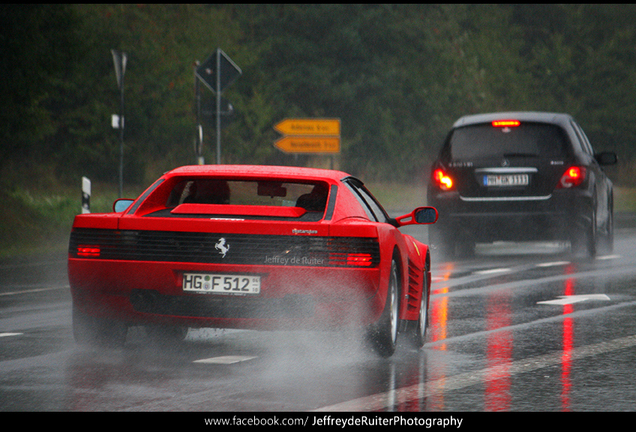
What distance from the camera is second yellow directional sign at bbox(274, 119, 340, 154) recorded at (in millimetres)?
35969

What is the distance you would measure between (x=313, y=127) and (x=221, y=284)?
1137 inches

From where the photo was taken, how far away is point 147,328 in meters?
9.19

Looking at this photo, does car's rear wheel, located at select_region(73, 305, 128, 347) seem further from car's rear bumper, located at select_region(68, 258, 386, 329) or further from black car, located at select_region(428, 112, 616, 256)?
black car, located at select_region(428, 112, 616, 256)

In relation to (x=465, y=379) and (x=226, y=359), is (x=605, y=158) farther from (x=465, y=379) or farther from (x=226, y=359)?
(x=465, y=379)

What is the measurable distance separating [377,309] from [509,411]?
163cm

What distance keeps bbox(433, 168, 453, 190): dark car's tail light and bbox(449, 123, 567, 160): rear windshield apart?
28 centimetres

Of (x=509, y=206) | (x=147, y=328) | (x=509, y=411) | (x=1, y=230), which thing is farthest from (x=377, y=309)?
(x=1, y=230)

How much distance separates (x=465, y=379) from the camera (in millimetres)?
7316

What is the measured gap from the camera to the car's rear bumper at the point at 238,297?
24.9 feet

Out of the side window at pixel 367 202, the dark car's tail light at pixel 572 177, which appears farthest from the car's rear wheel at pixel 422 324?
the dark car's tail light at pixel 572 177

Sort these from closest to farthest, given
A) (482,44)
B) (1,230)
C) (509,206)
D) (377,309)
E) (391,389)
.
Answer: (391,389) < (377,309) < (509,206) < (1,230) < (482,44)
